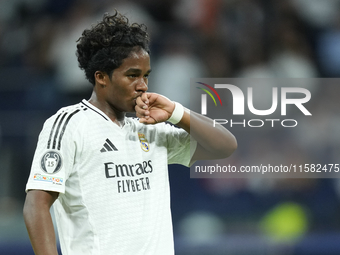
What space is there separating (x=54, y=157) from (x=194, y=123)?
72cm

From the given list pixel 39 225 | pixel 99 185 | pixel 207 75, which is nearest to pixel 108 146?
pixel 99 185

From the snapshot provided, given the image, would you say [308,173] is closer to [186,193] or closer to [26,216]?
[186,193]

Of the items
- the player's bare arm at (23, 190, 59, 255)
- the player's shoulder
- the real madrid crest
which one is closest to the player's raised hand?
the real madrid crest

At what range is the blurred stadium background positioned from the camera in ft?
13.0

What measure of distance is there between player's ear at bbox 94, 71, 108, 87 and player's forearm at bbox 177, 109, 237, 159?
426 millimetres

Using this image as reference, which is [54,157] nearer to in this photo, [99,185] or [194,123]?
[99,185]

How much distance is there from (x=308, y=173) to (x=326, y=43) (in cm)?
157

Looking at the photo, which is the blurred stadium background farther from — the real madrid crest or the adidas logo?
the adidas logo

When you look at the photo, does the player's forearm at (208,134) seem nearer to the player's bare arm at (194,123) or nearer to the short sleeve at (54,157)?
the player's bare arm at (194,123)

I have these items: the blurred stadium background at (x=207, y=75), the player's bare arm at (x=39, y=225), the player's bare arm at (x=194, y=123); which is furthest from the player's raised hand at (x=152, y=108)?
the blurred stadium background at (x=207, y=75)

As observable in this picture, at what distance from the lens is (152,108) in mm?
2049

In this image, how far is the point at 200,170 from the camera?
4.25 metres

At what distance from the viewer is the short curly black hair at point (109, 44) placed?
6.46 feet

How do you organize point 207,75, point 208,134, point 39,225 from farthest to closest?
point 207,75, point 208,134, point 39,225
